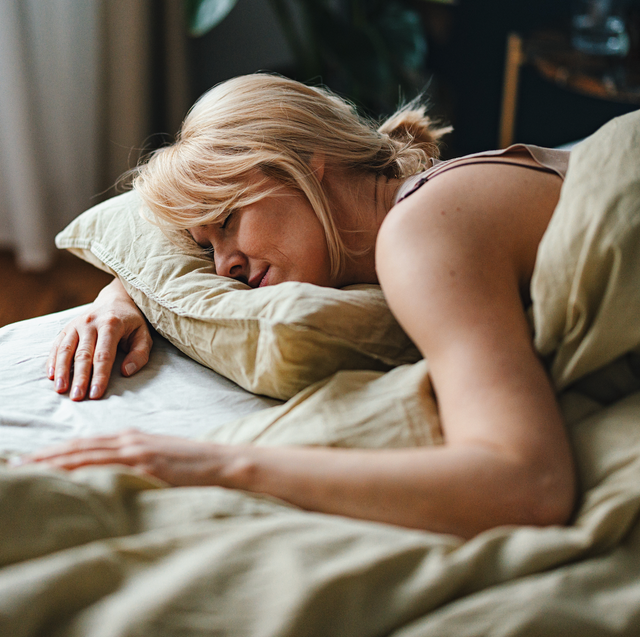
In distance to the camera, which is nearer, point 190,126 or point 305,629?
point 305,629

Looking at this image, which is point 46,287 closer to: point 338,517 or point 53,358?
point 53,358

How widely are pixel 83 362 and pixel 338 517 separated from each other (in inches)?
17.1

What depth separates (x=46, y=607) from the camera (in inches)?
17.3

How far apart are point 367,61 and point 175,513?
2030 mm

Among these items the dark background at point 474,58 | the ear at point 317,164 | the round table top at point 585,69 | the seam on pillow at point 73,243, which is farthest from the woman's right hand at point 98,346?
the dark background at point 474,58

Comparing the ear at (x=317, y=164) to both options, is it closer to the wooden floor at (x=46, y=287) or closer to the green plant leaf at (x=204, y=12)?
the green plant leaf at (x=204, y=12)

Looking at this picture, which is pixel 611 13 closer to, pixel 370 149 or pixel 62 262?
pixel 370 149

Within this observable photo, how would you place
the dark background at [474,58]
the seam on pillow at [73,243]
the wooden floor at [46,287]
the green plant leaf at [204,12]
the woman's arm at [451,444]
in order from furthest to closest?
the dark background at [474,58] → the wooden floor at [46,287] → the green plant leaf at [204,12] → the seam on pillow at [73,243] → the woman's arm at [451,444]

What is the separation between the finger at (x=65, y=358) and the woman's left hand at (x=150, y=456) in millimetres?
192

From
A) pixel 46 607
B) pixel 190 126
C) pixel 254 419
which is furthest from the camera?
pixel 190 126

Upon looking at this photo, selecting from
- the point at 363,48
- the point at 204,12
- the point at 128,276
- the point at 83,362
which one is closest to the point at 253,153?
the point at 128,276

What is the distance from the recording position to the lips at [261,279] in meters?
0.93

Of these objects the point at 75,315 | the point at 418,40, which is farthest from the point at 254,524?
the point at 418,40

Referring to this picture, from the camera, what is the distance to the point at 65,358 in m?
0.85
